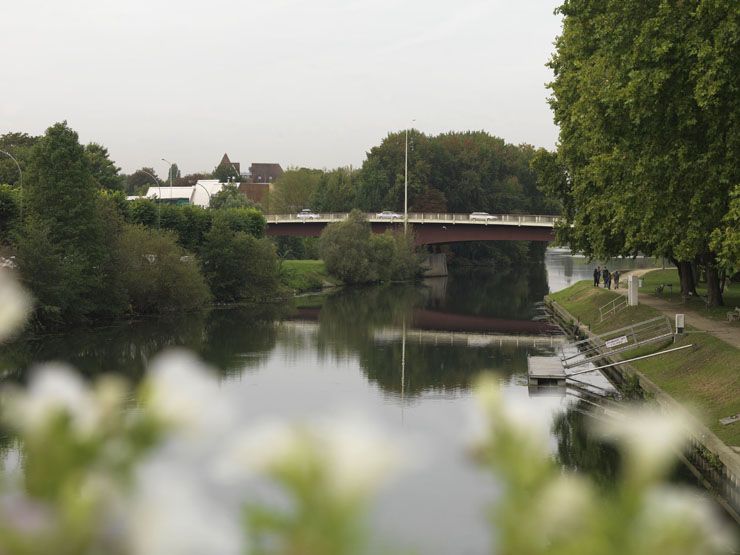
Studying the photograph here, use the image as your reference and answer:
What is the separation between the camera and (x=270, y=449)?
42.5 inches

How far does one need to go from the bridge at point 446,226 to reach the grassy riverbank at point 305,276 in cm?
955

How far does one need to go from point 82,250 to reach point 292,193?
86923 millimetres

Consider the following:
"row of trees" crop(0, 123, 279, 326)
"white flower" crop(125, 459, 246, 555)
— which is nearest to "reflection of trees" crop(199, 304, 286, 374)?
"row of trees" crop(0, 123, 279, 326)

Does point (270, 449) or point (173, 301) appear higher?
point (270, 449)

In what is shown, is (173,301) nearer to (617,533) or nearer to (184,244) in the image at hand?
(184,244)

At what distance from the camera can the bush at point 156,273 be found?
175 ft

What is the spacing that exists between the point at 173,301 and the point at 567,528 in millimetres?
56337

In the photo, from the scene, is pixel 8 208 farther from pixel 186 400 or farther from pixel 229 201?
pixel 186 400

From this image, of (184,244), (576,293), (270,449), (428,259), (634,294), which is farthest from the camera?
(428,259)

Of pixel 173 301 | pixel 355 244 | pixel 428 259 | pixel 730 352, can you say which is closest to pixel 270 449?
pixel 730 352

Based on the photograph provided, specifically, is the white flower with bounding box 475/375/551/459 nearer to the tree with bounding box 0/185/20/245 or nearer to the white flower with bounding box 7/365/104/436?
the white flower with bounding box 7/365/104/436

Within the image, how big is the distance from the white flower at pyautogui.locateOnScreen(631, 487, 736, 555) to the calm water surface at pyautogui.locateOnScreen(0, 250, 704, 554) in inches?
7.1

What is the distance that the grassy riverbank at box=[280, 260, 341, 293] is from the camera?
7425 cm

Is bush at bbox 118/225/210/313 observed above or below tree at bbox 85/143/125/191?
below
